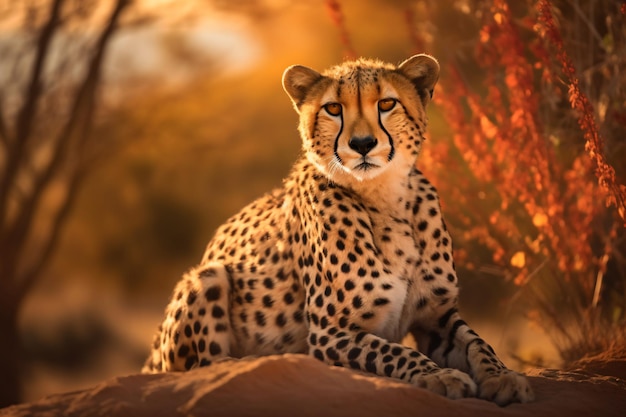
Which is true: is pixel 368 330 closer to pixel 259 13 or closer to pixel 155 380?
pixel 155 380

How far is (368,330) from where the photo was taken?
375 cm

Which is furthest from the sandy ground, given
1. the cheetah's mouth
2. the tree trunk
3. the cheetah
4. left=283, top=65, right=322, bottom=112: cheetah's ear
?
the tree trunk

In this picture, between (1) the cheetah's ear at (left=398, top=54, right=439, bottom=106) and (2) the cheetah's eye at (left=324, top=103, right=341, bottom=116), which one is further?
(1) the cheetah's ear at (left=398, top=54, right=439, bottom=106)

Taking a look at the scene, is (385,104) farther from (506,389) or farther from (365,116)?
(506,389)

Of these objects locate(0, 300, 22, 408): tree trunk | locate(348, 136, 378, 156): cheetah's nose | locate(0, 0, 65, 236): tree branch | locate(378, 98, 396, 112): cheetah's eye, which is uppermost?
locate(0, 0, 65, 236): tree branch

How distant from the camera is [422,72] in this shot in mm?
3953

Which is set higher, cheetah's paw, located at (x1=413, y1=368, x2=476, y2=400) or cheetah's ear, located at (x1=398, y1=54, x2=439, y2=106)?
cheetah's ear, located at (x1=398, y1=54, x2=439, y2=106)

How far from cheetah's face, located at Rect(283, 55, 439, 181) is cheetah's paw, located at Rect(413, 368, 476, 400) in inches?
29.9

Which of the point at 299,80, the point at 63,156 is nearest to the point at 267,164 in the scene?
the point at 63,156

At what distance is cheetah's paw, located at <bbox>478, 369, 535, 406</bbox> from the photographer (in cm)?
328

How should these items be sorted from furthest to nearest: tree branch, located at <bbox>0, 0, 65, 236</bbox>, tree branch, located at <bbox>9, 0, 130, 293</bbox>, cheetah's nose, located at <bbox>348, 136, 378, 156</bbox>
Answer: tree branch, located at <bbox>9, 0, 130, 293</bbox> → tree branch, located at <bbox>0, 0, 65, 236</bbox> → cheetah's nose, located at <bbox>348, 136, 378, 156</bbox>

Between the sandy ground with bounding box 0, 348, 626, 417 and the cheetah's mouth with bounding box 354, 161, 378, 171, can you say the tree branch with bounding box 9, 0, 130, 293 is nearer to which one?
the sandy ground with bounding box 0, 348, 626, 417

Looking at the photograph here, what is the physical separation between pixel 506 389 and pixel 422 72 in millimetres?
1318

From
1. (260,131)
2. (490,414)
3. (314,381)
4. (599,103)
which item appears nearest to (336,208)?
(314,381)
